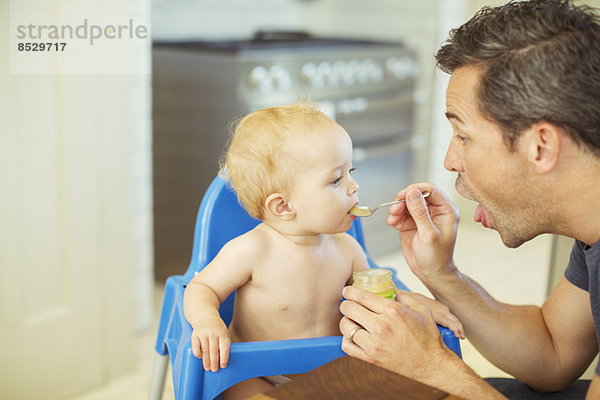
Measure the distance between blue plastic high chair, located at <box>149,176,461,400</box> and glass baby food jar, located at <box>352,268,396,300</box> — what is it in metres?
0.11

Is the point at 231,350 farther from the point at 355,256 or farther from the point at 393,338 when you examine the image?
the point at 355,256

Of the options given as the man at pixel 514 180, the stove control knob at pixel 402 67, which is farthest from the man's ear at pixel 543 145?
the stove control knob at pixel 402 67

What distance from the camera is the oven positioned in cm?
281

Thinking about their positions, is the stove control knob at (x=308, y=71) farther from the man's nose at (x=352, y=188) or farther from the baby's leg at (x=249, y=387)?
the baby's leg at (x=249, y=387)

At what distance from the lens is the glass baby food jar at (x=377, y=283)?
127 cm

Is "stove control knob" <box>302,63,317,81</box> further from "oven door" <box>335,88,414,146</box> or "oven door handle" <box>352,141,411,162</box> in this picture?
"oven door handle" <box>352,141,411,162</box>

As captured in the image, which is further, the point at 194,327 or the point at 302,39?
the point at 302,39

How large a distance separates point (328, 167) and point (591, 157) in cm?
48

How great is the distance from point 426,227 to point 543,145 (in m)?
0.30

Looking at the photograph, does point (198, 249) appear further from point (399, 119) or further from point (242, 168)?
point (399, 119)

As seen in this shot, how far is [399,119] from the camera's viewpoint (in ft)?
11.8

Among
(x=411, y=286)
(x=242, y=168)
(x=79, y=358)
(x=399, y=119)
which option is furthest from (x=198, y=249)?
(x=399, y=119)

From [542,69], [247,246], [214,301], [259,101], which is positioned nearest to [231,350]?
[214,301]

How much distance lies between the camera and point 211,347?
1177 mm
